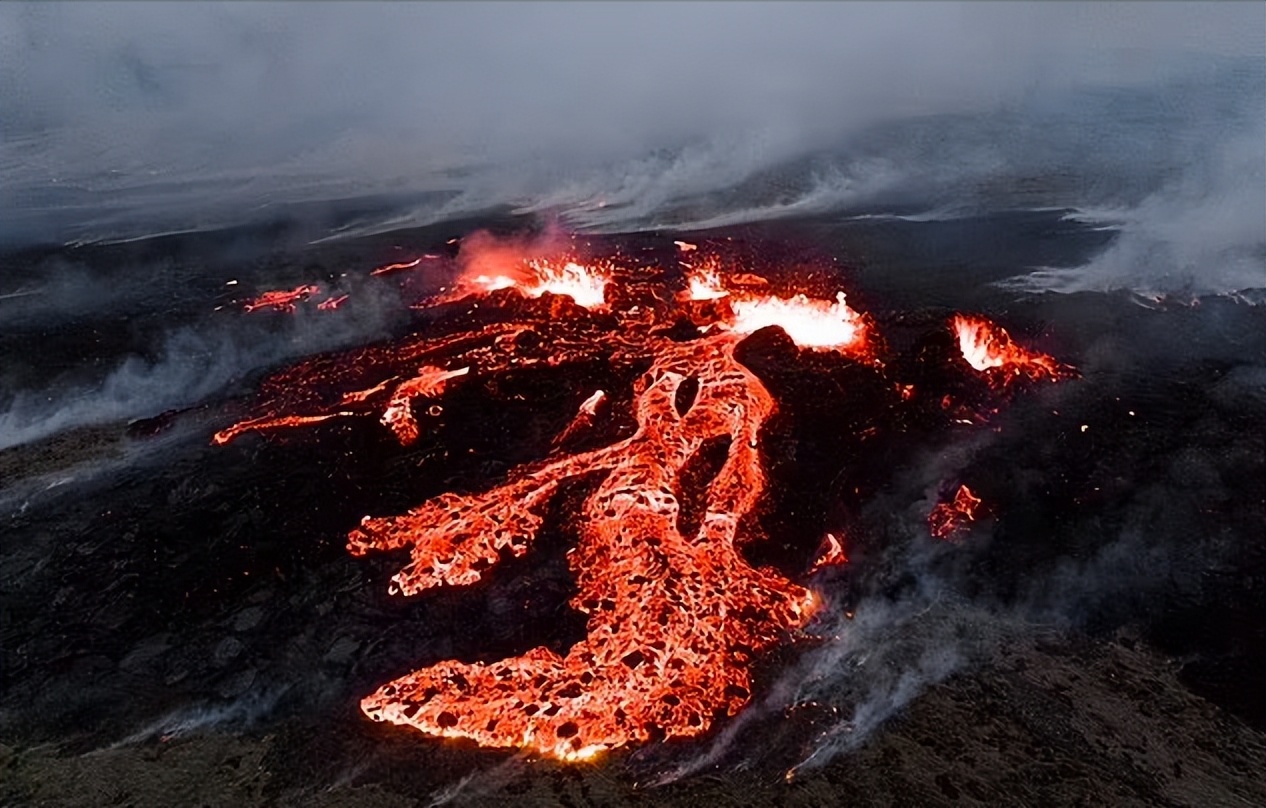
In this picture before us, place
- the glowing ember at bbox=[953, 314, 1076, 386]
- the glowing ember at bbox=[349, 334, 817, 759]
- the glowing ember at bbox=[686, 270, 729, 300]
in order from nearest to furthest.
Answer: the glowing ember at bbox=[349, 334, 817, 759] → the glowing ember at bbox=[953, 314, 1076, 386] → the glowing ember at bbox=[686, 270, 729, 300]

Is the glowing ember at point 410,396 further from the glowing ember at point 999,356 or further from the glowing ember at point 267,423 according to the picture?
the glowing ember at point 999,356

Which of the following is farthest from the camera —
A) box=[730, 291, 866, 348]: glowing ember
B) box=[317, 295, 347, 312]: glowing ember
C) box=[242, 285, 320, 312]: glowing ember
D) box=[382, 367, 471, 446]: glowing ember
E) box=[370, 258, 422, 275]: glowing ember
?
box=[370, 258, 422, 275]: glowing ember

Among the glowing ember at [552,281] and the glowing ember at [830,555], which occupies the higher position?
the glowing ember at [552,281]

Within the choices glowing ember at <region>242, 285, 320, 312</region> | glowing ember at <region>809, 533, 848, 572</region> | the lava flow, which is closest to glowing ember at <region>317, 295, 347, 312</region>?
glowing ember at <region>242, 285, 320, 312</region>

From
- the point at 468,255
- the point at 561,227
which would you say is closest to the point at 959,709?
the point at 468,255

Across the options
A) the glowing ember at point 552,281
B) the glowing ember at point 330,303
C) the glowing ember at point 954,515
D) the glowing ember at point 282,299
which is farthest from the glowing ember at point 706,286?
the glowing ember at point 282,299

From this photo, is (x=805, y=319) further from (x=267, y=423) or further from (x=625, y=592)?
(x=267, y=423)

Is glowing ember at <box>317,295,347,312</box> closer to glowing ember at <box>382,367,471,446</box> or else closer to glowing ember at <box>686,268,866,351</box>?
glowing ember at <box>382,367,471,446</box>
